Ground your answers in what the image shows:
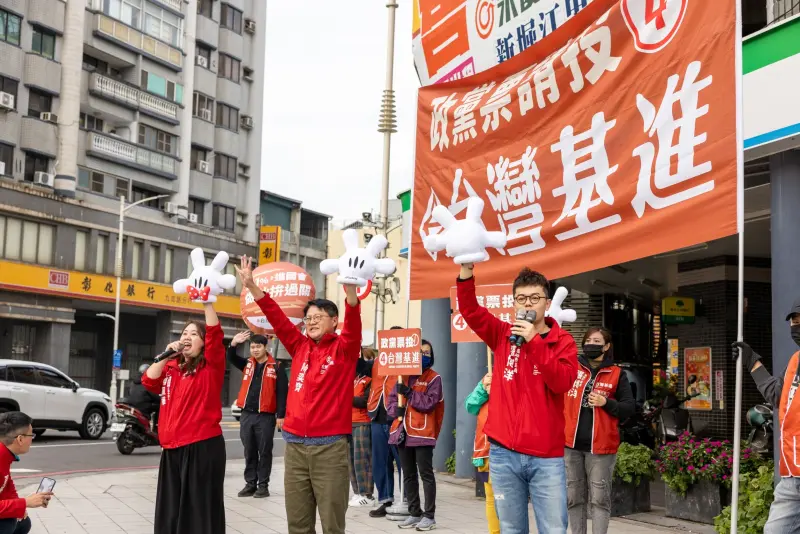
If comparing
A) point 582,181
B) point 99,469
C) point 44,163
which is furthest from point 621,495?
point 44,163

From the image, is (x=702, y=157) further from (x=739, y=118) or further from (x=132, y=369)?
(x=132, y=369)

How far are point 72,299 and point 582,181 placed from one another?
102 ft

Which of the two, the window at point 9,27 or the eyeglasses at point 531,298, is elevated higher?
the window at point 9,27

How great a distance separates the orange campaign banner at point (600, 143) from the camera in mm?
6227

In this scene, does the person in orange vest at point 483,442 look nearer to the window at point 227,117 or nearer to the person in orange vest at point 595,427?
the person in orange vest at point 595,427

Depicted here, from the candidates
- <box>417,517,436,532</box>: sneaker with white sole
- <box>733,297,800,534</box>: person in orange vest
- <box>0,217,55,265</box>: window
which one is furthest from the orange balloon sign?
<box>0,217,55,265</box>: window

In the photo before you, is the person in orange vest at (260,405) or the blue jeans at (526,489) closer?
the blue jeans at (526,489)

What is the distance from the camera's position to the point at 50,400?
20000 millimetres

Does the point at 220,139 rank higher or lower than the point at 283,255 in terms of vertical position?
higher

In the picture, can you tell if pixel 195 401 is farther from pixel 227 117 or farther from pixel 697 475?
pixel 227 117

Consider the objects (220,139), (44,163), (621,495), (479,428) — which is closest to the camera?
(479,428)

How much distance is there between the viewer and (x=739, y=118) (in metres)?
5.89

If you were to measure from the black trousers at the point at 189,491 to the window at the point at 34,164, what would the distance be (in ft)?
96.1

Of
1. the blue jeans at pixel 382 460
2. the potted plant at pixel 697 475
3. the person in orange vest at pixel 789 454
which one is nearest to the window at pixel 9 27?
the blue jeans at pixel 382 460
